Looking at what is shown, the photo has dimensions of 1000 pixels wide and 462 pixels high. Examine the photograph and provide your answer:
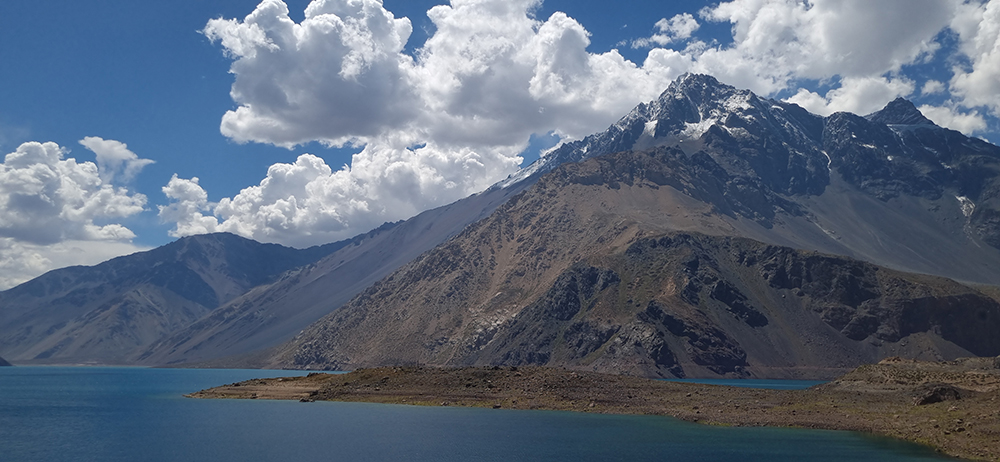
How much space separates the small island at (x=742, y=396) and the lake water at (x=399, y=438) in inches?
210

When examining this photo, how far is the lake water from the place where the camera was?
83875 mm

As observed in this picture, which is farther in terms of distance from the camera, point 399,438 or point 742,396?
point 742,396

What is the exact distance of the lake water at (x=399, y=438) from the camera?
83875 mm

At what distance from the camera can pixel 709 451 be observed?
8656 centimetres

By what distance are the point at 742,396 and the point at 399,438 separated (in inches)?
2496

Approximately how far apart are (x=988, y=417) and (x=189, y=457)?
88682mm

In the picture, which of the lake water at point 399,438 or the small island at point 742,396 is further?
the small island at point 742,396

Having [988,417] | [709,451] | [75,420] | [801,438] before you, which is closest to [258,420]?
[75,420]

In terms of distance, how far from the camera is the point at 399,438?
95.8m

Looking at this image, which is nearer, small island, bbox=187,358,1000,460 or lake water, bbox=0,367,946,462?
lake water, bbox=0,367,946,462

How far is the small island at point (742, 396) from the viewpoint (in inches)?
3812

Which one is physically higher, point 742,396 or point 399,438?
point 399,438

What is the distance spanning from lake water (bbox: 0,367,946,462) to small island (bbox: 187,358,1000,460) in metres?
5.35

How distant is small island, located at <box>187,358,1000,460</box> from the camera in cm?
9681
